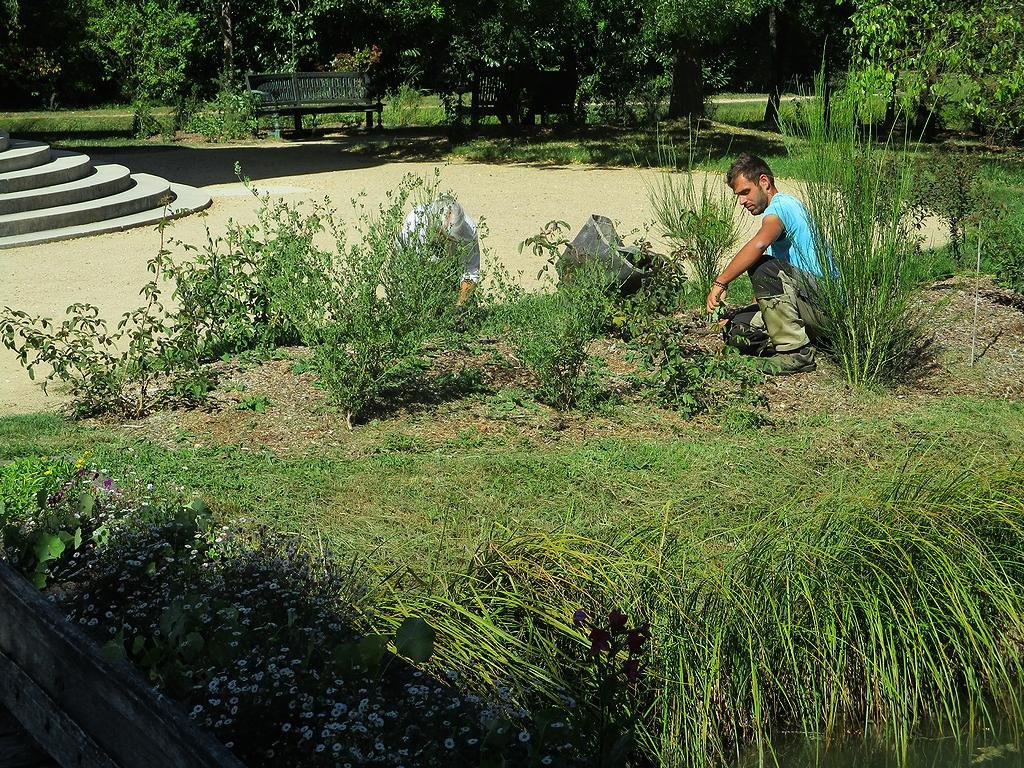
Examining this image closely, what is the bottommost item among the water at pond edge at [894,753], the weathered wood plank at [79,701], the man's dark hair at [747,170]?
the water at pond edge at [894,753]

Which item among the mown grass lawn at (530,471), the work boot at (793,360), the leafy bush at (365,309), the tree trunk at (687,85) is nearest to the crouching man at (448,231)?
the leafy bush at (365,309)

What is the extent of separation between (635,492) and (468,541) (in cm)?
90

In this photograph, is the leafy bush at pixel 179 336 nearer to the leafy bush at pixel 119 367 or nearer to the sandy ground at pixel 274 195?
the leafy bush at pixel 119 367

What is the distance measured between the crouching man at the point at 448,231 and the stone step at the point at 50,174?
21.4 feet

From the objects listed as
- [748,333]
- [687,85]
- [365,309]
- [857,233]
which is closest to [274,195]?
[687,85]

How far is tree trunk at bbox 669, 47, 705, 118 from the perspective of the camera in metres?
19.1

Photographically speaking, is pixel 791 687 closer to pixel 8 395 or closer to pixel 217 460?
pixel 217 460

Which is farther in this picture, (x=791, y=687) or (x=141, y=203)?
(x=141, y=203)

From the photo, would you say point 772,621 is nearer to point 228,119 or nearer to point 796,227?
point 796,227

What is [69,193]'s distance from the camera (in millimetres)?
12398

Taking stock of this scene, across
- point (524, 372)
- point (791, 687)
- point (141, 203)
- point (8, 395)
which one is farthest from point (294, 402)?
point (141, 203)

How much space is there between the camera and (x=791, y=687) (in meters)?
3.69

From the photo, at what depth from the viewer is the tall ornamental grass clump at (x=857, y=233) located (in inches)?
239

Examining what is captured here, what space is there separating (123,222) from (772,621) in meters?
10.1
